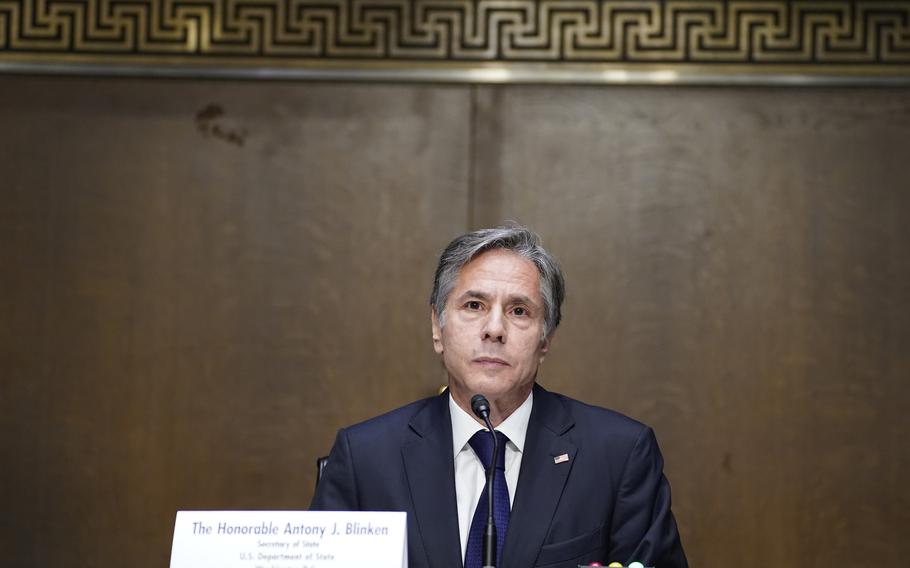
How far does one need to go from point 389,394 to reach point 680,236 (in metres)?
1.12

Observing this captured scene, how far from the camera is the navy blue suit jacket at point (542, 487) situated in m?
2.02

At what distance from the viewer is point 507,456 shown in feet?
7.10

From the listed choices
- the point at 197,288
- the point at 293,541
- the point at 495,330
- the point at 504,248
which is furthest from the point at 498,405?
the point at 197,288

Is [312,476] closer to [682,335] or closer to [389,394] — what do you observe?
[389,394]

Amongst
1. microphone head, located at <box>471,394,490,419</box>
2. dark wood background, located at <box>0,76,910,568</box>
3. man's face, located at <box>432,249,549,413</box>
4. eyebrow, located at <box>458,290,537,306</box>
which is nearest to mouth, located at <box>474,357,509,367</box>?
man's face, located at <box>432,249,549,413</box>

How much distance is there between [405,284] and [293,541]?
6.85 feet

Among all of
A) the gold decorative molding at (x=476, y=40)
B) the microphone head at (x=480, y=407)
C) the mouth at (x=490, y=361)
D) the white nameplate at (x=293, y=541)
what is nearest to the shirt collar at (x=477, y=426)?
the mouth at (x=490, y=361)

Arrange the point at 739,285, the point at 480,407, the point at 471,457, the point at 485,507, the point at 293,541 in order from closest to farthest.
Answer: the point at 293,541 → the point at 480,407 → the point at 485,507 → the point at 471,457 → the point at 739,285

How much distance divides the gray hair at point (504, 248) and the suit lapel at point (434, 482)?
8.0 inches

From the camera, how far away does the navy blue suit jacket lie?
202 cm

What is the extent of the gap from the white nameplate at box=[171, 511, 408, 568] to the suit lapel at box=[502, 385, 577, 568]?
1.22 ft

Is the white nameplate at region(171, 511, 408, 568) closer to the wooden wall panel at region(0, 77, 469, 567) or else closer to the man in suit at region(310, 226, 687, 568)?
the man in suit at region(310, 226, 687, 568)

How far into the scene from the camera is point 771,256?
12.0 ft

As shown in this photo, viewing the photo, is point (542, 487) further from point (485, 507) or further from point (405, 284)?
point (405, 284)
